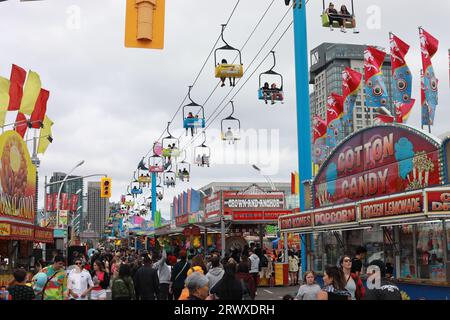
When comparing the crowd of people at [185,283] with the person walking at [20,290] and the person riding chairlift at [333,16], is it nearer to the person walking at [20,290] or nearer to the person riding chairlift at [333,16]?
the person walking at [20,290]

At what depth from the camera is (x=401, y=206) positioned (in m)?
13.1

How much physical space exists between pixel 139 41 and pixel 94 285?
5.93m

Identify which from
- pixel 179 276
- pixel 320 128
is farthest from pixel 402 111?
pixel 179 276

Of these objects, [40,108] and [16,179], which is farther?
[40,108]

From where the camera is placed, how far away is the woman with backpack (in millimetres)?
11047

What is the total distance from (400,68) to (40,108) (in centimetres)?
1793

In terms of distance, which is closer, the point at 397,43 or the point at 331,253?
the point at 331,253

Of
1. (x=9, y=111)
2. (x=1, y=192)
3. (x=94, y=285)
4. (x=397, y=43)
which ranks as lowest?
(x=94, y=285)

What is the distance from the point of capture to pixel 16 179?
25.2 metres

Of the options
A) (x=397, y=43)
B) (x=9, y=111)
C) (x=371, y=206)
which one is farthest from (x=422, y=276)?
(x=9, y=111)

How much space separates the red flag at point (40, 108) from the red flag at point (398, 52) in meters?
17.3

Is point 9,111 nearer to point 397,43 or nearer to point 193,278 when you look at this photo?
point 397,43

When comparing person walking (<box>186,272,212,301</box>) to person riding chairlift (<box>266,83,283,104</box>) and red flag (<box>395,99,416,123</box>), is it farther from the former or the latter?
red flag (<box>395,99,416,123</box>)

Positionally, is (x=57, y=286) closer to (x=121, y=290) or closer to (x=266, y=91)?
(x=121, y=290)
